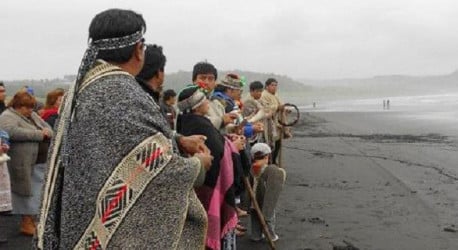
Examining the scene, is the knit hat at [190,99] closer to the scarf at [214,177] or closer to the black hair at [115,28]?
the scarf at [214,177]

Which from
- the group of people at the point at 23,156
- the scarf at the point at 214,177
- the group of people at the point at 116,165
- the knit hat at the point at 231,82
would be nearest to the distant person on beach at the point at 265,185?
the knit hat at the point at 231,82

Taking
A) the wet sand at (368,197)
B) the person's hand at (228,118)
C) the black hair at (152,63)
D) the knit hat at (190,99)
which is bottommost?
the wet sand at (368,197)

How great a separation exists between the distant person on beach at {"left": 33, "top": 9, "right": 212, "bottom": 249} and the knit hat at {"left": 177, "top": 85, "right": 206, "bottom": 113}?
169 cm

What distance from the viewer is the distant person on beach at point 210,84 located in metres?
4.92

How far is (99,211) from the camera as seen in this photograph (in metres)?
2.24

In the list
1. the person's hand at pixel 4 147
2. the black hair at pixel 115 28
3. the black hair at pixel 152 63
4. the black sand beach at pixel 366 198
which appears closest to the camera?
the black hair at pixel 115 28

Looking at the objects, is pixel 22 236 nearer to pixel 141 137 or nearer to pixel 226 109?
pixel 226 109

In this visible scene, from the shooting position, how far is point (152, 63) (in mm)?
3203

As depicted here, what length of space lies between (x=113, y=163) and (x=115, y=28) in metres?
0.57

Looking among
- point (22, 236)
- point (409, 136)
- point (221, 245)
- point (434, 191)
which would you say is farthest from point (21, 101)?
point (409, 136)

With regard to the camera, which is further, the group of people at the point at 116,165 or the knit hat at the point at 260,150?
the knit hat at the point at 260,150

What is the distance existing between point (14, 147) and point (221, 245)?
301 cm

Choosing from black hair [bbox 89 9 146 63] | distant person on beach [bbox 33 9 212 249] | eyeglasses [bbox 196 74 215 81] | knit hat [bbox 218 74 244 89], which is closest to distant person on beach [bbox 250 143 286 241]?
knit hat [bbox 218 74 244 89]

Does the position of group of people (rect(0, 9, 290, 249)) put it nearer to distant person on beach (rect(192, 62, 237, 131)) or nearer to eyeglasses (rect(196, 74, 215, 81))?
distant person on beach (rect(192, 62, 237, 131))
